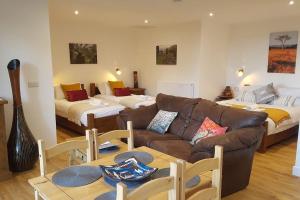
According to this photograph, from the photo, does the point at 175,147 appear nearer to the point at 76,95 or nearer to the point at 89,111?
the point at 89,111

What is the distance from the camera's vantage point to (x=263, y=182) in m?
3.14

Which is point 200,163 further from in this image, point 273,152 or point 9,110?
point 273,152

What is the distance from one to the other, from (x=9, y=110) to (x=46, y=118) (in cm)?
54

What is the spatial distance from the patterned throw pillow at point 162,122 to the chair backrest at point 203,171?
6.75 feet

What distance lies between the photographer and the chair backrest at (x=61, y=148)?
170cm

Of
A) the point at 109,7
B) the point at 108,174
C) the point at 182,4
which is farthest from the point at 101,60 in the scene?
the point at 108,174

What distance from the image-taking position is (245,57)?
6.40 meters

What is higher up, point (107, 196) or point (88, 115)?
point (107, 196)

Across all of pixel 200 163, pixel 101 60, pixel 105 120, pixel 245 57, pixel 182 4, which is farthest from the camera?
pixel 101 60

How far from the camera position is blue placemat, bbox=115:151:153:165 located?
194 cm

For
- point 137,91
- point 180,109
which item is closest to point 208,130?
point 180,109

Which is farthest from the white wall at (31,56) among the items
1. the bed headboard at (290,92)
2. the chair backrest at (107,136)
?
the bed headboard at (290,92)

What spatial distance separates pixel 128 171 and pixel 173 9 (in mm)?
3906

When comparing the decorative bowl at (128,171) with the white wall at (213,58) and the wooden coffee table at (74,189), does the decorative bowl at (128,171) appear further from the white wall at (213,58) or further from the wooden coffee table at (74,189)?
the white wall at (213,58)
